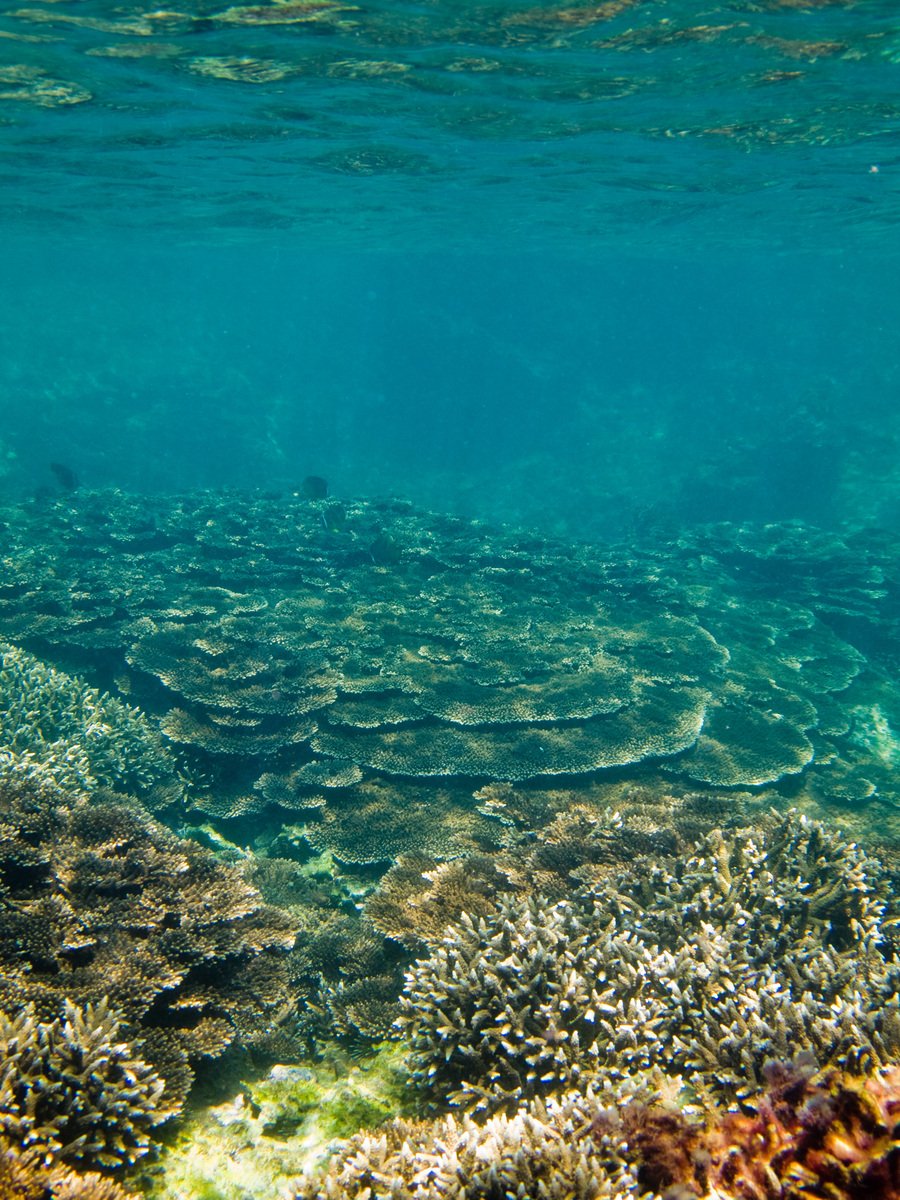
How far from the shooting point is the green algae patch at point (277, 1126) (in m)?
3.40

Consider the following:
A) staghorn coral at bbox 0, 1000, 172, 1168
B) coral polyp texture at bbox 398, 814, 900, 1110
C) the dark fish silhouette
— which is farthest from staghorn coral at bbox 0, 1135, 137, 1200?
the dark fish silhouette

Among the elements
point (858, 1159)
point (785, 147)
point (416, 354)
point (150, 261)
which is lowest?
point (416, 354)

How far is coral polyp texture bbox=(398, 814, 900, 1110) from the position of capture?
3.63 meters

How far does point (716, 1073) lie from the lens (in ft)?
11.6

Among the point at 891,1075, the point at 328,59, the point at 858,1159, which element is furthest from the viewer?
the point at 328,59

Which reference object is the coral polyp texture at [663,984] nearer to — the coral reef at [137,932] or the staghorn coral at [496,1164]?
the staghorn coral at [496,1164]

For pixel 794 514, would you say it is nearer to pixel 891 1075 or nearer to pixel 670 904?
pixel 670 904

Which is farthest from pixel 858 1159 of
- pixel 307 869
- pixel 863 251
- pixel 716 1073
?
pixel 863 251

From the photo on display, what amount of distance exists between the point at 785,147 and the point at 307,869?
2413cm

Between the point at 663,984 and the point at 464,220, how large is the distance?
38901 millimetres

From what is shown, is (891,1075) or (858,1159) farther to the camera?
(891,1075)

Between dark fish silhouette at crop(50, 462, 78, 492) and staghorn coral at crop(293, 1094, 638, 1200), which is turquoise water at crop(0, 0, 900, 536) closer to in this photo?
dark fish silhouette at crop(50, 462, 78, 492)

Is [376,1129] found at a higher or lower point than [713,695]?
higher

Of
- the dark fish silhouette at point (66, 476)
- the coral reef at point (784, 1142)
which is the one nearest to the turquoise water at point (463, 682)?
the coral reef at point (784, 1142)
